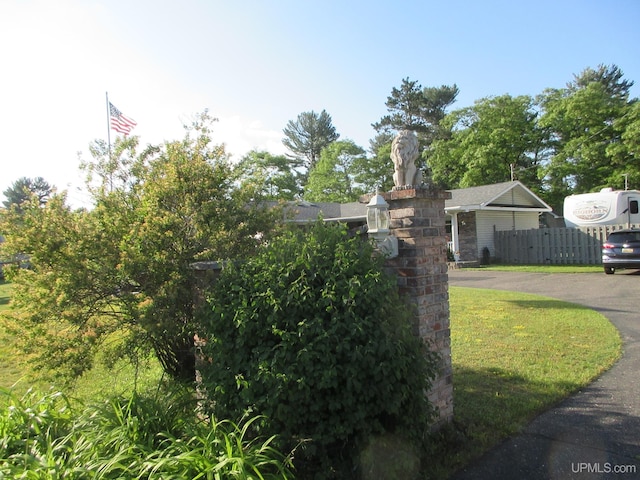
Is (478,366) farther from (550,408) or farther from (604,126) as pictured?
(604,126)

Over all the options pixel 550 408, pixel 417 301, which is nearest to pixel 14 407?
pixel 417 301

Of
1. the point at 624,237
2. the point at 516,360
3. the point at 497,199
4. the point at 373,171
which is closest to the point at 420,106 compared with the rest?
the point at 373,171

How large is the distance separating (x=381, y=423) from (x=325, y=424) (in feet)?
1.13

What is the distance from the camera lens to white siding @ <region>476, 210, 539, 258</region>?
66.0ft

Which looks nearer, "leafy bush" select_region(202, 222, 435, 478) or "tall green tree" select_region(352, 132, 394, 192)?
"leafy bush" select_region(202, 222, 435, 478)

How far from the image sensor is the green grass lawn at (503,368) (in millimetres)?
3502

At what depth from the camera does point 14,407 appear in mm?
2943

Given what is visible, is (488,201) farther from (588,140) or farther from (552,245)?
(588,140)

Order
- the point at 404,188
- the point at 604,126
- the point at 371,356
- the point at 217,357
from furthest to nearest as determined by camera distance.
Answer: the point at 604,126 < the point at 404,188 < the point at 217,357 < the point at 371,356
